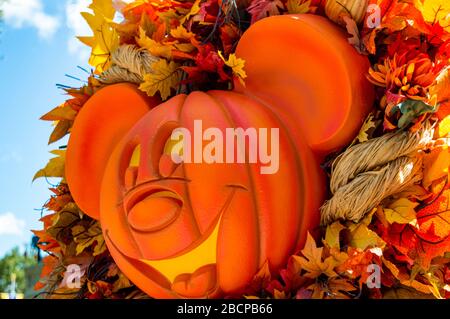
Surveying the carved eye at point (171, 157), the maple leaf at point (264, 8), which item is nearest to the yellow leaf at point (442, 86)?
the maple leaf at point (264, 8)

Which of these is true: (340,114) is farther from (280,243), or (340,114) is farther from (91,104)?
(91,104)

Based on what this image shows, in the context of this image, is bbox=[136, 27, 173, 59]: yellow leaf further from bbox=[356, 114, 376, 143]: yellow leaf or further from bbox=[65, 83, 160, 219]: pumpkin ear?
bbox=[356, 114, 376, 143]: yellow leaf

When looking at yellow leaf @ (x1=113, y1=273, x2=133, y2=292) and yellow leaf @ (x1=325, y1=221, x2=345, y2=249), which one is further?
yellow leaf @ (x1=113, y1=273, x2=133, y2=292)

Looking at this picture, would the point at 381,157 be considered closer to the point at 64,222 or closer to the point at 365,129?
the point at 365,129

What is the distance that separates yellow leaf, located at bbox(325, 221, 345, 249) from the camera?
1.19 m

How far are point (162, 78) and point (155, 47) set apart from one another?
76mm

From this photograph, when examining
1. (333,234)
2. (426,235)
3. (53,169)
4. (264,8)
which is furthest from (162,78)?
(426,235)

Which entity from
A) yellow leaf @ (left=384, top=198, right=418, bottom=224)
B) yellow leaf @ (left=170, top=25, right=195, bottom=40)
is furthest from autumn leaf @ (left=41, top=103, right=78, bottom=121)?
yellow leaf @ (left=384, top=198, right=418, bottom=224)

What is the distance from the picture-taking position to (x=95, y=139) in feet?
5.03

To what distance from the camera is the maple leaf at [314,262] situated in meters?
1.18

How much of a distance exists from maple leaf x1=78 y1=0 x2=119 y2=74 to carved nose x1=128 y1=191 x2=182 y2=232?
50 cm
